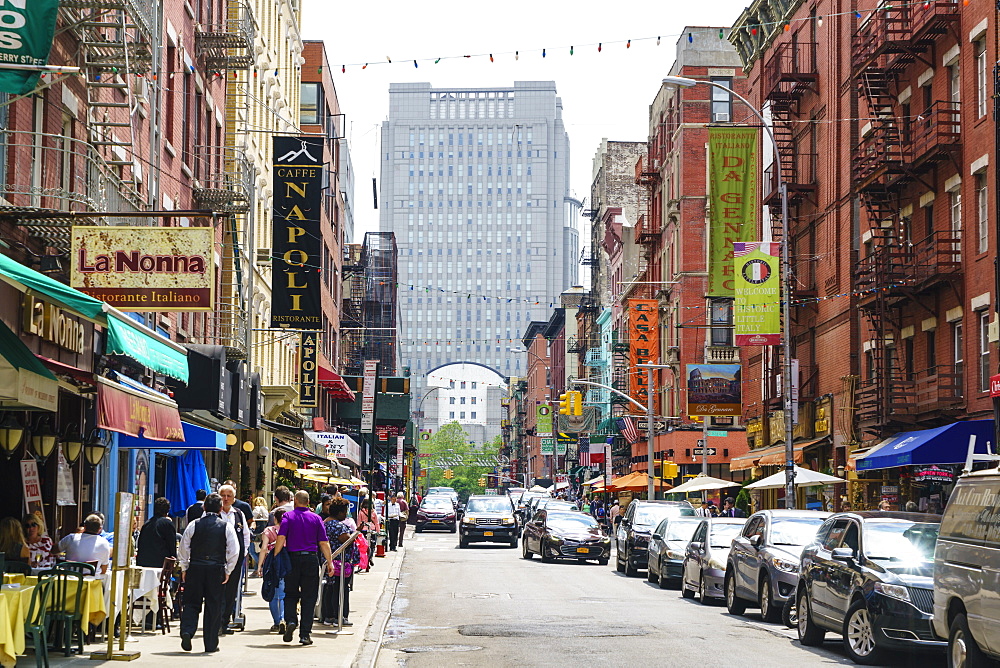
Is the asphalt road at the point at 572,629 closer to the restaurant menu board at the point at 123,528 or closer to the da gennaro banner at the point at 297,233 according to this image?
the restaurant menu board at the point at 123,528

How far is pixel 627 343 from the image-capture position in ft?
247

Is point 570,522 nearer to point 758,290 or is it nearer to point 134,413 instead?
point 758,290

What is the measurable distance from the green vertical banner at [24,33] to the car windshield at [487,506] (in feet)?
114

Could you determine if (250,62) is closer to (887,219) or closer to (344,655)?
(887,219)

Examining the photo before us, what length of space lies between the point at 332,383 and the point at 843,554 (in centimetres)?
4594

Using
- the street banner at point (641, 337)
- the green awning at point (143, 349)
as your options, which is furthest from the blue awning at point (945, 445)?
the street banner at point (641, 337)

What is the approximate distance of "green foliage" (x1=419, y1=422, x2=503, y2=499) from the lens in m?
175

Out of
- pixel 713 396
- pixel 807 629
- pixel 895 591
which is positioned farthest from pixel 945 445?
pixel 713 396

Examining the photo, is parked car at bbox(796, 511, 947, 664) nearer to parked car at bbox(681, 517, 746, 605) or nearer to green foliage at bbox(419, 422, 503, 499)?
parked car at bbox(681, 517, 746, 605)

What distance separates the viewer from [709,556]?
24.2 metres

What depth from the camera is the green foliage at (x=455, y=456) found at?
575 ft

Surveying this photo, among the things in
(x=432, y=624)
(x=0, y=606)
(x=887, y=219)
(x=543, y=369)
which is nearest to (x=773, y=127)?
(x=887, y=219)

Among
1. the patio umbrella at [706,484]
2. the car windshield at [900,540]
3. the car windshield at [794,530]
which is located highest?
the car windshield at [900,540]

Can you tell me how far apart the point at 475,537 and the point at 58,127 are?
29.7 metres
